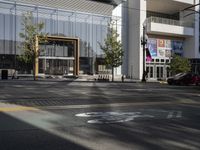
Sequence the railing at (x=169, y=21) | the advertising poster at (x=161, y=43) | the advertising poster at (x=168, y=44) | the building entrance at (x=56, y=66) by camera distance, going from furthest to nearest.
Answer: the advertising poster at (x=168, y=44) < the advertising poster at (x=161, y=43) < the railing at (x=169, y=21) < the building entrance at (x=56, y=66)

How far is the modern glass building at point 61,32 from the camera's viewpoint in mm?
45537

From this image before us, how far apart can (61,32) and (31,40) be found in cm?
777

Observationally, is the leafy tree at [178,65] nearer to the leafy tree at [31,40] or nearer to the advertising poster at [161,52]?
the advertising poster at [161,52]

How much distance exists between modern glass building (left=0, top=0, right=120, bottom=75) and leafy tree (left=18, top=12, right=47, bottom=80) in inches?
78.5

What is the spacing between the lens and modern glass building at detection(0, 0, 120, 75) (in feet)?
149

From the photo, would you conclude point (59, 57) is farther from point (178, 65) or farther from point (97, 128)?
point (97, 128)

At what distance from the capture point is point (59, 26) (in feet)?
163

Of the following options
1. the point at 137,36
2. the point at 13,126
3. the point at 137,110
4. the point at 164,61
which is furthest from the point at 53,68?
the point at 13,126

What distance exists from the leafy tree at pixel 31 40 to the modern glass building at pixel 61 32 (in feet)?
6.54

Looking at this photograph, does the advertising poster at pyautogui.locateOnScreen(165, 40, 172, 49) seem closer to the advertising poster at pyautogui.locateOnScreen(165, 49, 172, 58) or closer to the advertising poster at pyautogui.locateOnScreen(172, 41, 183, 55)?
the advertising poster at pyautogui.locateOnScreen(165, 49, 172, 58)

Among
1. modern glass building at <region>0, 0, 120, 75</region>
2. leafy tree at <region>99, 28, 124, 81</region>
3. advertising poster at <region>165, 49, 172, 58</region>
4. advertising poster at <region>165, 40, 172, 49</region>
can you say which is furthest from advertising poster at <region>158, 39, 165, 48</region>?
leafy tree at <region>99, 28, 124, 81</region>

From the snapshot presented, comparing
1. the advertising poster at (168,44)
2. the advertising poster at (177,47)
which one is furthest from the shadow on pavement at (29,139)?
the advertising poster at (177,47)

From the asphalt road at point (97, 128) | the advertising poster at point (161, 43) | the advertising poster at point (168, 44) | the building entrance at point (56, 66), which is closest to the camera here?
the asphalt road at point (97, 128)

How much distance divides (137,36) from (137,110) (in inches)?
1625
